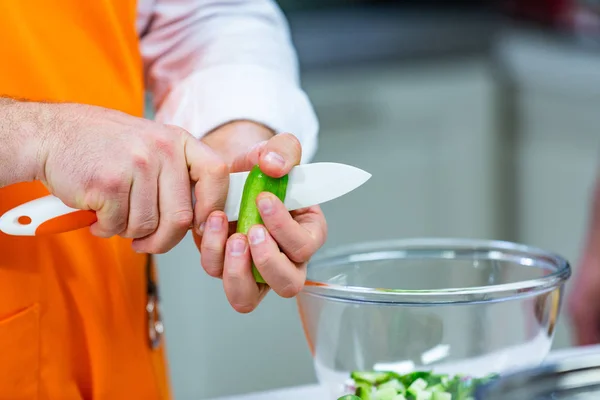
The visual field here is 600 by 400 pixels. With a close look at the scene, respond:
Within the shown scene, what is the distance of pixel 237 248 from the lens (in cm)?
59

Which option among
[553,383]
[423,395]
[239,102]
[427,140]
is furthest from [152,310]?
[427,140]

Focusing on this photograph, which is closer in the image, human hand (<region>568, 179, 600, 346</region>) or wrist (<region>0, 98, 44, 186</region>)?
wrist (<region>0, 98, 44, 186</region>)

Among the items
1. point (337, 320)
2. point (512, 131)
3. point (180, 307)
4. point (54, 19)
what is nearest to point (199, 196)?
point (337, 320)

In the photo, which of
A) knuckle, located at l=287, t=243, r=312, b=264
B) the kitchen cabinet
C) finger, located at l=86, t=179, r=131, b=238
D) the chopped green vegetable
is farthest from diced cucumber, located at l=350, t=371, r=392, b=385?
the kitchen cabinet

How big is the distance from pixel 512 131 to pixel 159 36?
1.55 m

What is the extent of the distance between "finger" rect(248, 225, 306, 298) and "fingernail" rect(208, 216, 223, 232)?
22mm

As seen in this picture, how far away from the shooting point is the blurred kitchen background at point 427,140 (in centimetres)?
197

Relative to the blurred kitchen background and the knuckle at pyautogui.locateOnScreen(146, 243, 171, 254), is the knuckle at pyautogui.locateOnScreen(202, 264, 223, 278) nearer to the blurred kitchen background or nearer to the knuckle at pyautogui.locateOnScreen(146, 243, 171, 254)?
the knuckle at pyautogui.locateOnScreen(146, 243, 171, 254)

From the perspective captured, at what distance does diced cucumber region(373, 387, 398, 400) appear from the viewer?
23.6 inches

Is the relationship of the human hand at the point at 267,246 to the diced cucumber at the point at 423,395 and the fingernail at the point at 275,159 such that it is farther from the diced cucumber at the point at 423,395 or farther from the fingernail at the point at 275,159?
the diced cucumber at the point at 423,395

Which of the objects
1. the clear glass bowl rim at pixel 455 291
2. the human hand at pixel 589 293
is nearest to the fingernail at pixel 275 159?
the clear glass bowl rim at pixel 455 291

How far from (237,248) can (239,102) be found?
9.7 inches

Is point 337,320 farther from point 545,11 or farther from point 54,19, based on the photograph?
point 545,11

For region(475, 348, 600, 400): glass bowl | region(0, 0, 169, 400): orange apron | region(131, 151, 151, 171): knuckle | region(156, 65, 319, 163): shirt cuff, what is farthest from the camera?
region(156, 65, 319, 163): shirt cuff
